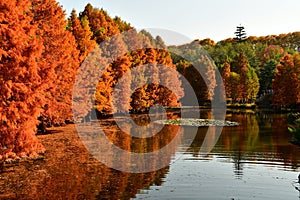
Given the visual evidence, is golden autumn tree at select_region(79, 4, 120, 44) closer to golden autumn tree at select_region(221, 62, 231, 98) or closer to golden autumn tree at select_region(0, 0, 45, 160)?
golden autumn tree at select_region(0, 0, 45, 160)

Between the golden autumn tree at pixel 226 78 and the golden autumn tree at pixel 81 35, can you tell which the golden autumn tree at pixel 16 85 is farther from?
the golden autumn tree at pixel 226 78

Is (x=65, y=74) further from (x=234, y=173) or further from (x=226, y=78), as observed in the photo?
(x=226, y=78)

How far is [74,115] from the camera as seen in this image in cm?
3891

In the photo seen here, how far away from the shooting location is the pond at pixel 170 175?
1339cm

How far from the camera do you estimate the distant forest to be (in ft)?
56.5

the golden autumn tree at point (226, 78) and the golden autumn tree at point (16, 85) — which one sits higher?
the golden autumn tree at point (226, 78)

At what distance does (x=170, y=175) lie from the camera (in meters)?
16.5

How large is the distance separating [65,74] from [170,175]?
711 inches

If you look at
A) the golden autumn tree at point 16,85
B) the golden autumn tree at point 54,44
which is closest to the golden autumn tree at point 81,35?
the golden autumn tree at point 54,44

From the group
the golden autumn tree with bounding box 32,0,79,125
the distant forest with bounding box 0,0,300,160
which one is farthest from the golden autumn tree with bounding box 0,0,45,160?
the golden autumn tree with bounding box 32,0,79,125

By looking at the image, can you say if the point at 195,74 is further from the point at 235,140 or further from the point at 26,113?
the point at 26,113

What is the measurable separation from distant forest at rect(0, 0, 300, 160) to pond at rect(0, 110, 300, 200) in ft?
7.75

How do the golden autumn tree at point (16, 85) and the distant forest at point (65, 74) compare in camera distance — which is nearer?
the golden autumn tree at point (16, 85)

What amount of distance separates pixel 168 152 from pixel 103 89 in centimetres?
2342
